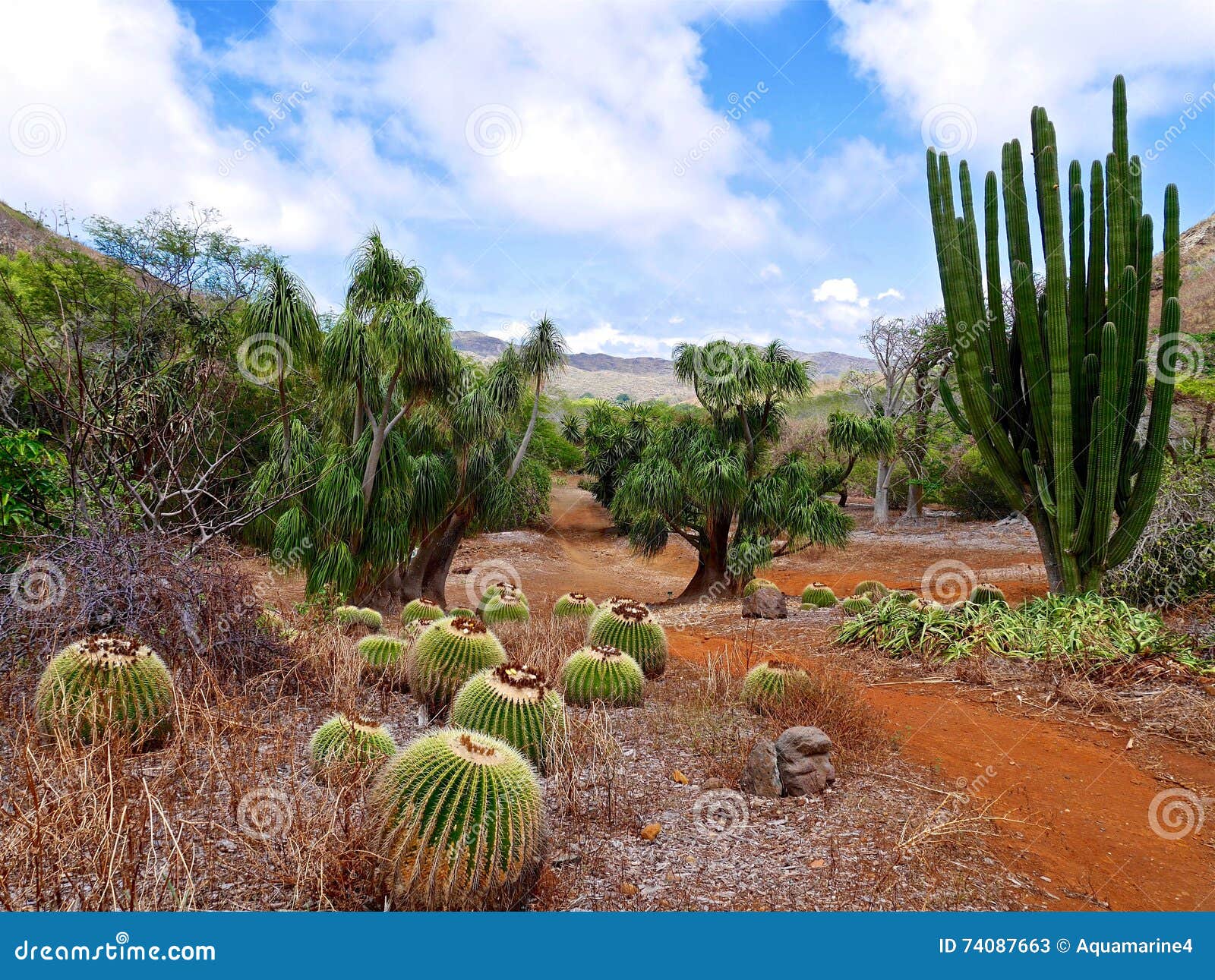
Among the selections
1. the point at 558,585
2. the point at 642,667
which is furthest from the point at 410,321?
the point at 558,585

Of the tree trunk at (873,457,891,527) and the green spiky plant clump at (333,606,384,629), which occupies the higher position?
the tree trunk at (873,457,891,527)

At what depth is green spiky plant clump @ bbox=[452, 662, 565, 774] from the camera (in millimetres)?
4266

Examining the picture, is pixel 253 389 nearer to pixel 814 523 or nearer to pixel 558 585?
pixel 558 585

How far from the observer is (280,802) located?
3.14 m

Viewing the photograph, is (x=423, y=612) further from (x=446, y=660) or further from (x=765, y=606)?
(x=765, y=606)

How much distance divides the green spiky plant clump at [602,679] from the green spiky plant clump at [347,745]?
6.04 feet

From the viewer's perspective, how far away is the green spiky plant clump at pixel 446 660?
530 cm

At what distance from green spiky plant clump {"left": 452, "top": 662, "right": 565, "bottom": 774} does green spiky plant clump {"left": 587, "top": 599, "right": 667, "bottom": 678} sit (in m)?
2.09

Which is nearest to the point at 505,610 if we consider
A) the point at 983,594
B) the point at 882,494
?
the point at 983,594

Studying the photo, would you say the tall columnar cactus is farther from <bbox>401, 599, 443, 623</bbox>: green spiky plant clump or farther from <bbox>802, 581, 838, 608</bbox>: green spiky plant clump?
<bbox>401, 599, 443, 623</bbox>: green spiky plant clump

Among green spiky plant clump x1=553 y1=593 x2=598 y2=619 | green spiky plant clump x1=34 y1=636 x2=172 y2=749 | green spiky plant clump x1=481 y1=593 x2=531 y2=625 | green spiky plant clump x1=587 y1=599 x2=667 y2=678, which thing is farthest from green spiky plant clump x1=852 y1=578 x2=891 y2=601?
green spiky plant clump x1=34 y1=636 x2=172 y2=749

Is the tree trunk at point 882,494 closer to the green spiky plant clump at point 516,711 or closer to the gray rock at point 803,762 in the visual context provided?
the gray rock at point 803,762

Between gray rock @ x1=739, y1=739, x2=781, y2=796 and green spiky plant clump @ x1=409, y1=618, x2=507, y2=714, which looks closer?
gray rock @ x1=739, y1=739, x2=781, y2=796

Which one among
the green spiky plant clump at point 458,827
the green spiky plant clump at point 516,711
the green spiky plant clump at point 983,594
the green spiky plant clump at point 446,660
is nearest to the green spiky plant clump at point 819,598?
the green spiky plant clump at point 983,594
